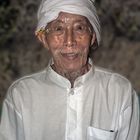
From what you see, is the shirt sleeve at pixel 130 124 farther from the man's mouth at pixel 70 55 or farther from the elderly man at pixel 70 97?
the man's mouth at pixel 70 55

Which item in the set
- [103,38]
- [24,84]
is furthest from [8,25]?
[24,84]

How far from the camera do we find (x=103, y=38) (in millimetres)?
3330

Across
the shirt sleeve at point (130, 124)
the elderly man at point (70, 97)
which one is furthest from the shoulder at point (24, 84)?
the shirt sleeve at point (130, 124)

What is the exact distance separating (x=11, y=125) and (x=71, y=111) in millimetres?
277

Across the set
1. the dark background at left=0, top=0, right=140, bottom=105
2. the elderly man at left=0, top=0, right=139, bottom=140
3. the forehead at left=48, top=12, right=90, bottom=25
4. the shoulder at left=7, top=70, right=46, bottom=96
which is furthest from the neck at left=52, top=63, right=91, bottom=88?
the dark background at left=0, top=0, right=140, bottom=105

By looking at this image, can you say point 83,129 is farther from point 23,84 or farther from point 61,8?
point 61,8

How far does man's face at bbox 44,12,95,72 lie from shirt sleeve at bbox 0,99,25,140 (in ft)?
1.01

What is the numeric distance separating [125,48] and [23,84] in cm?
129

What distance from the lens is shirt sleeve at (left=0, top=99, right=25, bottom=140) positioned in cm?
210

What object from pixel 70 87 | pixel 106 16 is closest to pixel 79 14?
pixel 70 87

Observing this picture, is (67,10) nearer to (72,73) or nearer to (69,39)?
(69,39)

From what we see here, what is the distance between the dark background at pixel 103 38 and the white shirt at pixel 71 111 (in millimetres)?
1146

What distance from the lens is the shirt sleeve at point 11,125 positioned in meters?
2.10

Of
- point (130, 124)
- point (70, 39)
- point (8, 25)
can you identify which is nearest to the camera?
point (70, 39)
